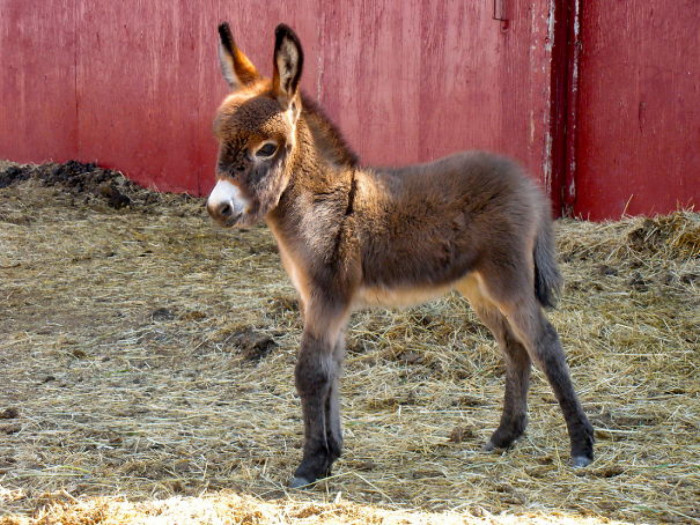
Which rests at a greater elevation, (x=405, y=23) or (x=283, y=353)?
(x=405, y=23)

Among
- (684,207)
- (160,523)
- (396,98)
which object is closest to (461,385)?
(160,523)

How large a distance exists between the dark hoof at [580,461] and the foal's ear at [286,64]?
1902 mm

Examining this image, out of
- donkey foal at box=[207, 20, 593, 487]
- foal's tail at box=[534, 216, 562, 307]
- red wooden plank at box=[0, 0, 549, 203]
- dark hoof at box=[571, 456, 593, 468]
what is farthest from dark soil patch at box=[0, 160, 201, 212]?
dark hoof at box=[571, 456, 593, 468]

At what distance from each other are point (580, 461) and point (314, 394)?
1142mm

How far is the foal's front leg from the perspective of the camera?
3.89 metres

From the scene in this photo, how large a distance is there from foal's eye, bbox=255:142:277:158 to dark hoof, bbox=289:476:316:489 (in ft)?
4.29

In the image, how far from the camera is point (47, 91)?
501 inches

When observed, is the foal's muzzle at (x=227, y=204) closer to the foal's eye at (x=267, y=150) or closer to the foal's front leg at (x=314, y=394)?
the foal's eye at (x=267, y=150)

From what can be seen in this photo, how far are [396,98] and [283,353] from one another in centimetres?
362

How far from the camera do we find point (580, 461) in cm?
402

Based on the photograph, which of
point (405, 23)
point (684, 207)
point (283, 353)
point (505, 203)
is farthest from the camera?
point (405, 23)

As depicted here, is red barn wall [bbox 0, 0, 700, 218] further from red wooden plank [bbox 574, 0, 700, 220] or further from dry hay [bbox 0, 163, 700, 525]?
dry hay [bbox 0, 163, 700, 525]

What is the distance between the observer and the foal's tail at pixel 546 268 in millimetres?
4227

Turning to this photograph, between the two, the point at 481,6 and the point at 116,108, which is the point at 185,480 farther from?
the point at 116,108
